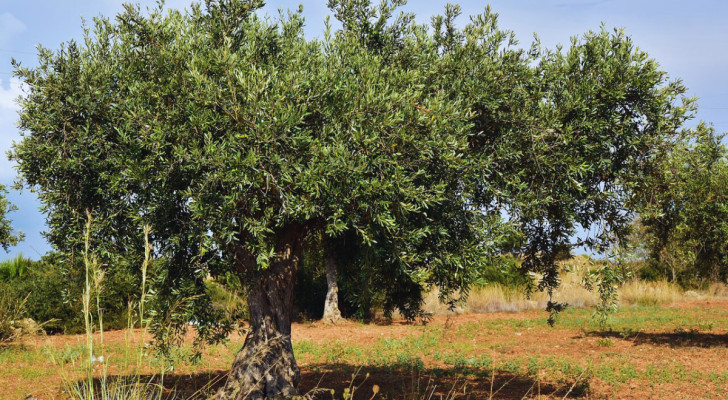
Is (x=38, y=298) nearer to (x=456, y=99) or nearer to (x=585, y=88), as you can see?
(x=456, y=99)

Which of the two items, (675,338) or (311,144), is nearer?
(311,144)

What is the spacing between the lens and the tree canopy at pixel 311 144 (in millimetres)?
7762

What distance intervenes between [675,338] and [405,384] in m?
13.1

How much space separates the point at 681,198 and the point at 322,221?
49.1 feet

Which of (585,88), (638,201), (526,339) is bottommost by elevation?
(526,339)

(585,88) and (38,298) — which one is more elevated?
(585,88)

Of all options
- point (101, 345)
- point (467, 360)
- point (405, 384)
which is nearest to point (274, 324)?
point (405, 384)

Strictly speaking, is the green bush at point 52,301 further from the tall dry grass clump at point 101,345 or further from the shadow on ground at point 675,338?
the shadow on ground at point 675,338


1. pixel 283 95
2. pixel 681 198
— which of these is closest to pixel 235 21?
pixel 283 95

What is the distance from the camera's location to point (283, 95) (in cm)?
764

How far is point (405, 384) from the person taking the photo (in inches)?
557

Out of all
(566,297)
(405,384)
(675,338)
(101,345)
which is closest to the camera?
(101,345)

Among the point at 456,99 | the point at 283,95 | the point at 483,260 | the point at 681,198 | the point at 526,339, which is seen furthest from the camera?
the point at 526,339

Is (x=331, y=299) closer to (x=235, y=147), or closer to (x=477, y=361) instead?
(x=477, y=361)
